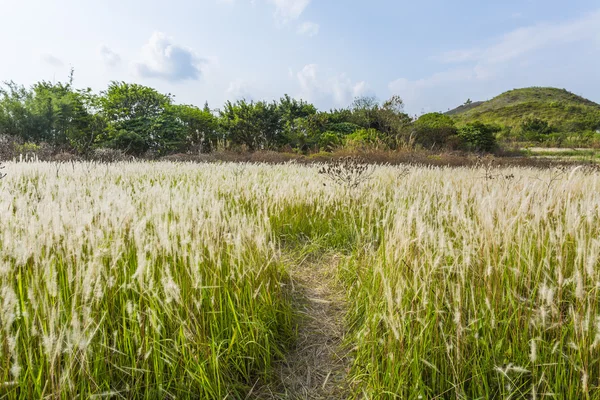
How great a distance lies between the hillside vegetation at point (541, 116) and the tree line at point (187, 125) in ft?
62.8

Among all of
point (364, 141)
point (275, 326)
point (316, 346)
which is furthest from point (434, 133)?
point (275, 326)

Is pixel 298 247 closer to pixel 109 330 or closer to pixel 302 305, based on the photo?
pixel 302 305

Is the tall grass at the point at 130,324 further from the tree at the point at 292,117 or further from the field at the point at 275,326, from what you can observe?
the tree at the point at 292,117

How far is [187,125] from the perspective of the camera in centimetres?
2039

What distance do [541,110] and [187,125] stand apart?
198ft

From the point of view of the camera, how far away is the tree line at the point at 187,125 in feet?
56.6

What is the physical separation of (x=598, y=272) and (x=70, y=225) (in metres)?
3.04

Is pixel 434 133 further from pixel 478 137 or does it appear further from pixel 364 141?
pixel 364 141

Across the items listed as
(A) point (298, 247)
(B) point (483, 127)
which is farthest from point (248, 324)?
(B) point (483, 127)

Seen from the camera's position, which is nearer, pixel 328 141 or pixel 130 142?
pixel 130 142

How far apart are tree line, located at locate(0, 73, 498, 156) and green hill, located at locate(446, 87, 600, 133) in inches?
767

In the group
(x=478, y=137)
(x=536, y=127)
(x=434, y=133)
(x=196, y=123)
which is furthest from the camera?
(x=536, y=127)

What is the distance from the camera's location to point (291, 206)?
12.6 ft

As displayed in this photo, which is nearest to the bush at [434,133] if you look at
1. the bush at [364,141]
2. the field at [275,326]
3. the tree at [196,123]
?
the bush at [364,141]
